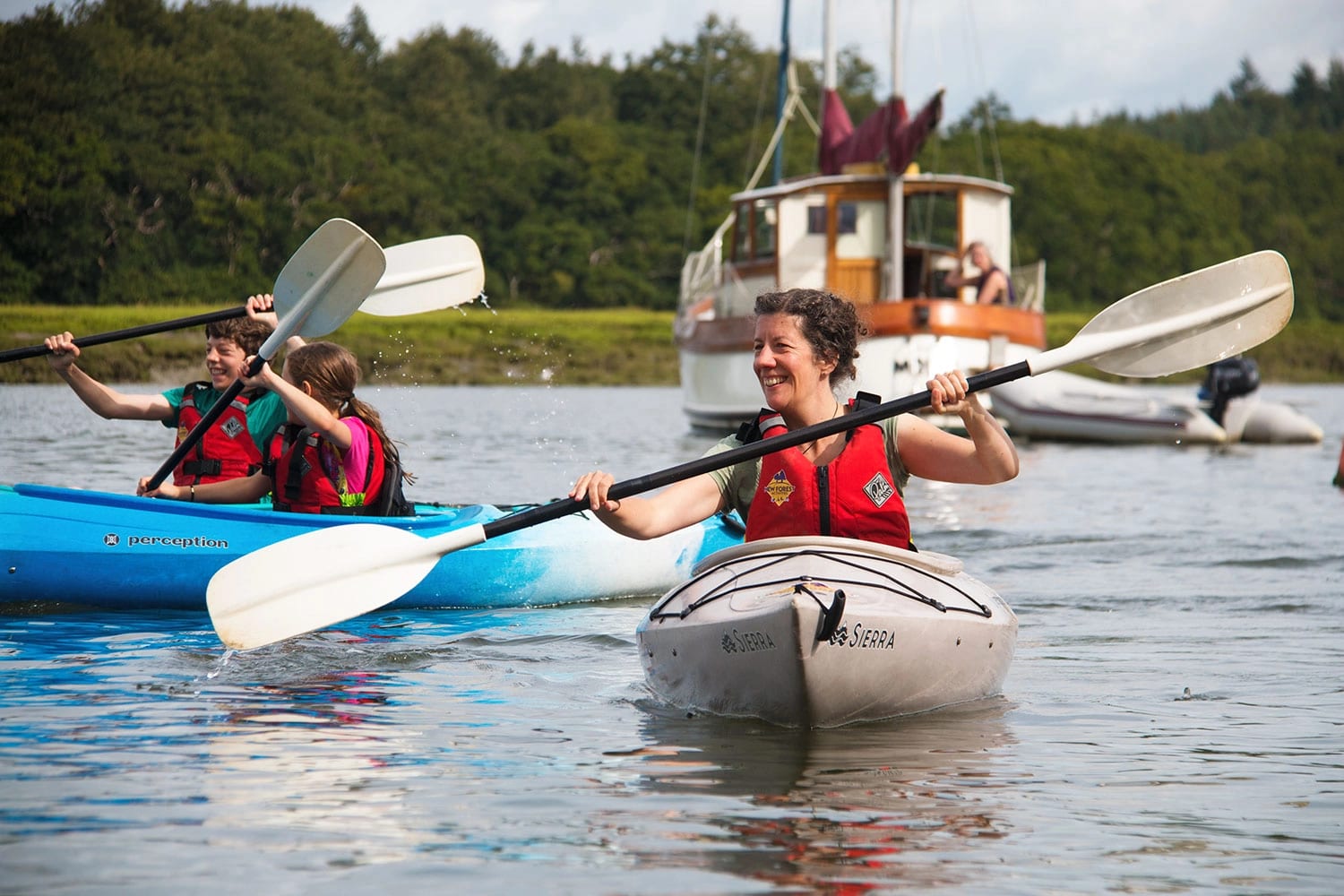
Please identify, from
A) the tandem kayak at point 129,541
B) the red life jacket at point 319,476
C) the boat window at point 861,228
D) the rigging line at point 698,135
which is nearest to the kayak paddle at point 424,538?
the tandem kayak at point 129,541

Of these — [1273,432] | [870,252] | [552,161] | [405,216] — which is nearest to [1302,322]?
[552,161]

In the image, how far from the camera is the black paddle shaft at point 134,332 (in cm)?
669

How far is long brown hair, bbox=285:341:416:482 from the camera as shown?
5945 mm

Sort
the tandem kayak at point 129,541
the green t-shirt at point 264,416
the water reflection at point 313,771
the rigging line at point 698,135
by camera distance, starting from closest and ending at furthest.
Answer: the water reflection at point 313,771, the tandem kayak at point 129,541, the green t-shirt at point 264,416, the rigging line at point 698,135

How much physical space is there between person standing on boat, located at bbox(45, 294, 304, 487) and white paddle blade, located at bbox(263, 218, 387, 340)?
284 millimetres

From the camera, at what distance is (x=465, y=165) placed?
3866 cm

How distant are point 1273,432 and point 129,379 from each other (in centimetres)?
1441

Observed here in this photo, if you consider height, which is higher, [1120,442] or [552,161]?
[552,161]

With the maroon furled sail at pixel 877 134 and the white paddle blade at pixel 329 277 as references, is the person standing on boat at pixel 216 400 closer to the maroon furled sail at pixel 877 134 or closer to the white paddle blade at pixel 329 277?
the white paddle blade at pixel 329 277

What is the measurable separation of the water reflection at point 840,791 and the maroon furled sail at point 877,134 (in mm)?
12145

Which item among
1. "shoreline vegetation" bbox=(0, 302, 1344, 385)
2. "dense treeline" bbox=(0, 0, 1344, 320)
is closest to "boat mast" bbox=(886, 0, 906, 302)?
"dense treeline" bbox=(0, 0, 1344, 320)

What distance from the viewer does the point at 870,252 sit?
17219mm

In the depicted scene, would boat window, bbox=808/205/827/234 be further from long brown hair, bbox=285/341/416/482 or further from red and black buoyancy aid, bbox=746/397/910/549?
red and black buoyancy aid, bbox=746/397/910/549

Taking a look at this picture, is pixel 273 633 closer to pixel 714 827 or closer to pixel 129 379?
pixel 714 827
